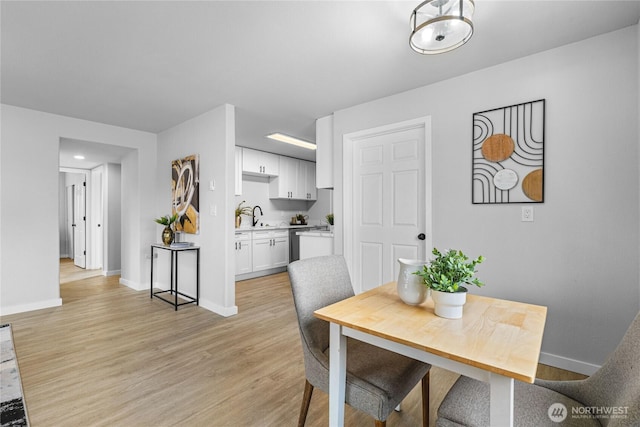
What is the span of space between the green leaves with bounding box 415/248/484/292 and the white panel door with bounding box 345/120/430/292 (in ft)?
5.60

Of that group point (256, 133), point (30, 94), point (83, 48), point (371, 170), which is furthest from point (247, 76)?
point (30, 94)

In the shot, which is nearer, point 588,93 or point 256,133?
point 588,93

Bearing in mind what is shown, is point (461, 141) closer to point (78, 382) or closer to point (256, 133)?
point (256, 133)

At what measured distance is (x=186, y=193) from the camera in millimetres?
3889

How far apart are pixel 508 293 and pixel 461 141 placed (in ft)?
4.25

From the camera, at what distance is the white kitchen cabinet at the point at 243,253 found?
4.94 metres

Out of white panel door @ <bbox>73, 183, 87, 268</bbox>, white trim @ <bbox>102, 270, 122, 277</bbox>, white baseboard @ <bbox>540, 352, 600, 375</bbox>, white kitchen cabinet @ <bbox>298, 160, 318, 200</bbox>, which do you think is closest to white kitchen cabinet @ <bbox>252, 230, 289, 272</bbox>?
white kitchen cabinet @ <bbox>298, 160, 318, 200</bbox>

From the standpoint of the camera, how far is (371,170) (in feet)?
10.8

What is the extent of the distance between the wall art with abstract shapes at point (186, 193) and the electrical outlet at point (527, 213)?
3.36m

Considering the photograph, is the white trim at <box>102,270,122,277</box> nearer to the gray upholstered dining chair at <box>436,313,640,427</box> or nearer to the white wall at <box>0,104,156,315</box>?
the white wall at <box>0,104,156,315</box>

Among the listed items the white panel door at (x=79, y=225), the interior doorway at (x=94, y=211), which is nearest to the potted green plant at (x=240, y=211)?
the interior doorway at (x=94, y=211)

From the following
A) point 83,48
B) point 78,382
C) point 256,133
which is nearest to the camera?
point 78,382

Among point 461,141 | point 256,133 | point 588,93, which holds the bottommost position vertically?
point 461,141

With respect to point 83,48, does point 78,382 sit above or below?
below
